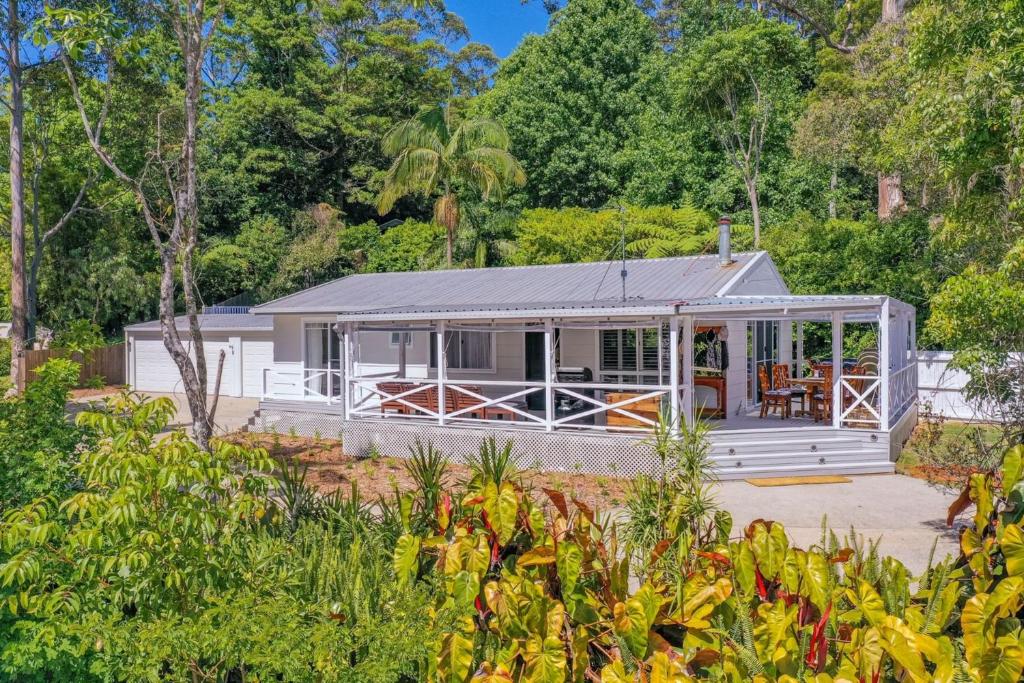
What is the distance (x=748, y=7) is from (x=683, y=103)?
26.3 ft

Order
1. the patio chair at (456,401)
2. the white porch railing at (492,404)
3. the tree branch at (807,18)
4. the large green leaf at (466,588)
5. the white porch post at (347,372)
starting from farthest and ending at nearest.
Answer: the tree branch at (807,18)
the white porch post at (347,372)
the patio chair at (456,401)
the white porch railing at (492,404)
the large green leaf at (466,588)

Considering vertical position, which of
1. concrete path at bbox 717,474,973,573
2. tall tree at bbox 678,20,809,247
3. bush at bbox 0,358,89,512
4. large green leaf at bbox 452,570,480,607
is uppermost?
tall tree at bbox 678,20,809,247

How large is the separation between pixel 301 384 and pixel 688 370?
11.3m

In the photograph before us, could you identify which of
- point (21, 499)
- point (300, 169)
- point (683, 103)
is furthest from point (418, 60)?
point (21, 499)

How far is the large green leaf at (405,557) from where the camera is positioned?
4.64m

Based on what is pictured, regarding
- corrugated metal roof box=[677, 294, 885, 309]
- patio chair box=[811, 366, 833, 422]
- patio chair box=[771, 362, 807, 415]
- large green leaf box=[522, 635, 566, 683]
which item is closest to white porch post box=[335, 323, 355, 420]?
corrugated metal roof box=[677, 294, 885, 309]

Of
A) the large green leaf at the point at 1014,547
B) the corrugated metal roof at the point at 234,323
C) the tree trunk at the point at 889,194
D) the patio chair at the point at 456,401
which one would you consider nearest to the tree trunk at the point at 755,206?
the tree trunk at the point at 889,194

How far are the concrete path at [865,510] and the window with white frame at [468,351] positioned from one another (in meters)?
7.62

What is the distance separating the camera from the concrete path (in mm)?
8866

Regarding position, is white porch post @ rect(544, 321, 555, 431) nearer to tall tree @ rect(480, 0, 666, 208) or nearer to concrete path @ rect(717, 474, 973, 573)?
concrete path @ rect(717, 474, 973, 573)

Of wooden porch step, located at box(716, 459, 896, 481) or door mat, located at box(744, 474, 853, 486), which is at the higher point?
wooden porch step, located at box(716, 459, 896, 481)

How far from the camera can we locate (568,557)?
14.0ft

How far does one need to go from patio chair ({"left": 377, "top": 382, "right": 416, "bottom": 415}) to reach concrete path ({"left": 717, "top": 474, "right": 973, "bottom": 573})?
6.85 m

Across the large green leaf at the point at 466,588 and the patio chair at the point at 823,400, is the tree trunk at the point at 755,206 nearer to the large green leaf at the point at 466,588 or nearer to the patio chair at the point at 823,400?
the patio chair at the point at 823,400
